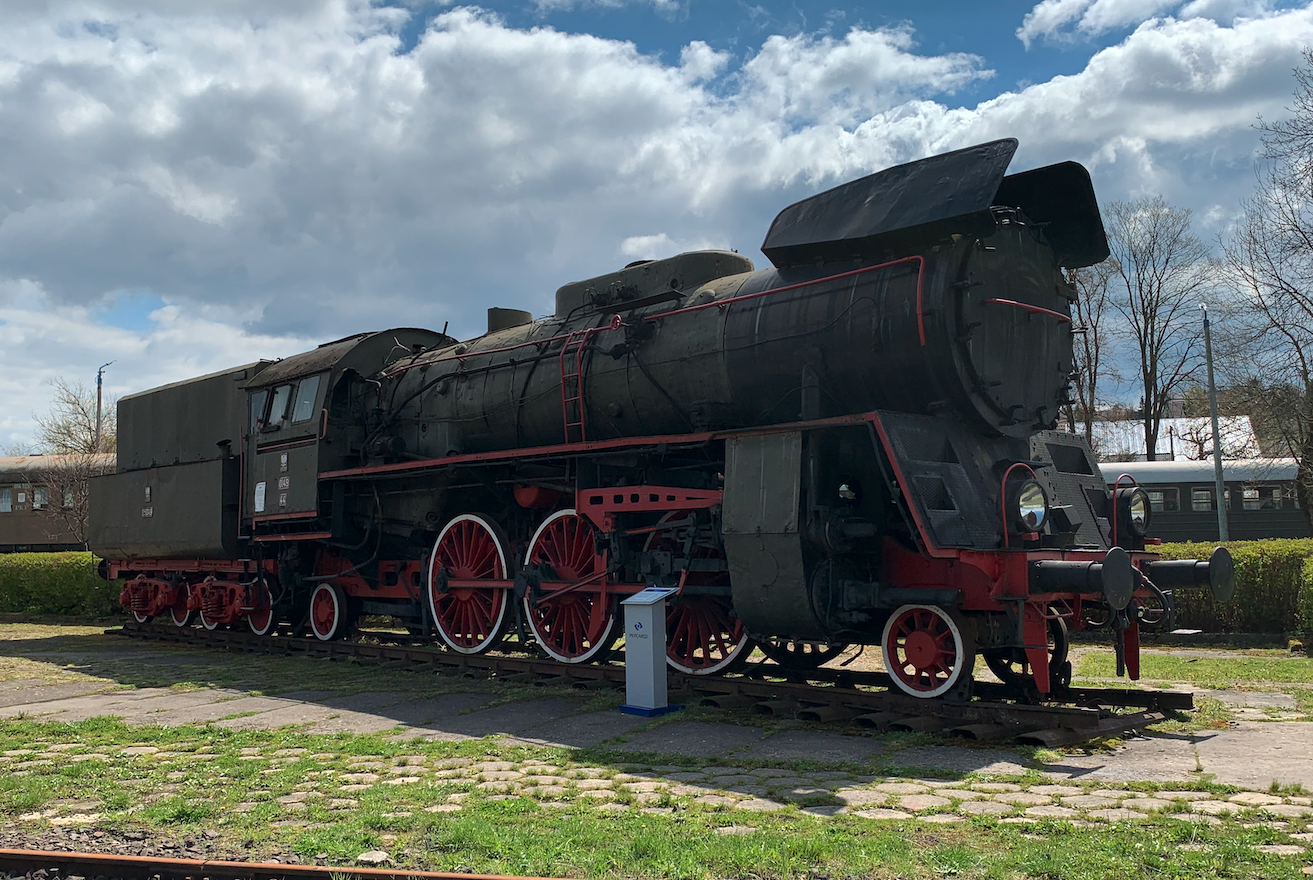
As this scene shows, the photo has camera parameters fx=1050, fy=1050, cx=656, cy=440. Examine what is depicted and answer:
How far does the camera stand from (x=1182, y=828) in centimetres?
451

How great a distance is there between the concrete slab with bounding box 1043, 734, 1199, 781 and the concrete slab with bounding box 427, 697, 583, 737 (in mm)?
3754

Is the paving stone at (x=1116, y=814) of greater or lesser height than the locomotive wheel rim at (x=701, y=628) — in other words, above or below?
below

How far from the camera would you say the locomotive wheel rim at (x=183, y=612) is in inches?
614

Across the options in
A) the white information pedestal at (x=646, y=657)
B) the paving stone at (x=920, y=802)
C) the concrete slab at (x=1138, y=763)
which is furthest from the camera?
the white information pedestal at (x=646, y=657)

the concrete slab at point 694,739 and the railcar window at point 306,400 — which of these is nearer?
the concrete slab at point 694,739

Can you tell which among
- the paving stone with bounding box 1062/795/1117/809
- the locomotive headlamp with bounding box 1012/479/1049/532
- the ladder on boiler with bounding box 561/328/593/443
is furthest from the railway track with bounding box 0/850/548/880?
the ladder on boiler with bounding box 561/328/593/443

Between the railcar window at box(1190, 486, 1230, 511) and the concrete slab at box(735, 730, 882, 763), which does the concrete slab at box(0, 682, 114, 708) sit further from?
the railcar window at box(1190, 486, 1230, 511)

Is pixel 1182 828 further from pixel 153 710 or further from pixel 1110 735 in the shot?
pixel 153 710

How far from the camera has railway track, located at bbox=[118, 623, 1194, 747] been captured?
6.79 metres

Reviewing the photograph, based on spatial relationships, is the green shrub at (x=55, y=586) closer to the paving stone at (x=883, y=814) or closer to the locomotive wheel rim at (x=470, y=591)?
the locomotive wheel rim at (x=470, y=591)

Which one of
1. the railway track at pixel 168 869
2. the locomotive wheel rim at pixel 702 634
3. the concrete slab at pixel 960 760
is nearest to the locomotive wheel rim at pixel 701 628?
the locomotive wheel rim at pixel 702 634

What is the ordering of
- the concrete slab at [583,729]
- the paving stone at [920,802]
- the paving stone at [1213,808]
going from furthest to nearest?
1. the concrete slab at [583,729]
2. the paving stone at [920,802]
3. the paving stone at [1213,808]

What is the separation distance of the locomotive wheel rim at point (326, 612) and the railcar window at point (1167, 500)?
73.0 ft

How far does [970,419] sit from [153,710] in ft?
23.1
